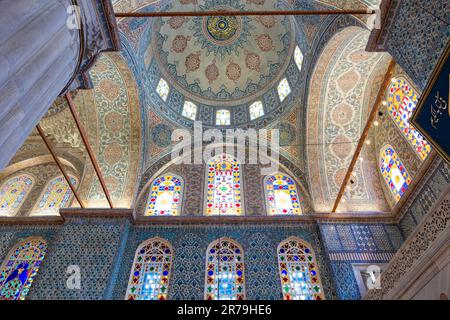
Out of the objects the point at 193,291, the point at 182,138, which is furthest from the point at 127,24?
the point at 193,291

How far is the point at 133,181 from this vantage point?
27.3 feet

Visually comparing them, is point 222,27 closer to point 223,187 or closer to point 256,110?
point 256,110

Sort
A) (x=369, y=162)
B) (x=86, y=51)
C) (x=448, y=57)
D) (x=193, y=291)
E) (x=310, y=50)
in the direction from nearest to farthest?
(x=448, y=57) → (x=86, y=51) → (x=193, y=291) → (x=310, y=50) → (x=369, y=162)

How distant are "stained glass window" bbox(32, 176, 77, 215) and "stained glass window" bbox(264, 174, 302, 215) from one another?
18.8 feet

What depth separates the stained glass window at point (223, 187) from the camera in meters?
8.13

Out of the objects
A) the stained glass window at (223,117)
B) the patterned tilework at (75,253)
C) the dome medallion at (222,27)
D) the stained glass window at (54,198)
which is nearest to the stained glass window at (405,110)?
the stained glass window at (223,117)

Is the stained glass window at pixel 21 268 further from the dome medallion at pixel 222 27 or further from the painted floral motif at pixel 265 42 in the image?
the painted floral motif at pixel 265 42

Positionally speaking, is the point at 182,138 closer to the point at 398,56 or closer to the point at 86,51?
the point at 86,51

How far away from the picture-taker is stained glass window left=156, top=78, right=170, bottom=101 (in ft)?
31.7

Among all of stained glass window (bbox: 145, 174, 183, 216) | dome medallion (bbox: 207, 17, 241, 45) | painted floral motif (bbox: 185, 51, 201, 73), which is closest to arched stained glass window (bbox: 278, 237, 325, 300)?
stained glass window (bbox: 145, 174, 183, 216)

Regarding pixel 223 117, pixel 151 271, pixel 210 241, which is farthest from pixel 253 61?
pixel 151 271

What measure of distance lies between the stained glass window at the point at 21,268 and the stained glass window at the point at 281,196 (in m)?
5.95

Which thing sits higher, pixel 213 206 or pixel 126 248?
pixel 213 206

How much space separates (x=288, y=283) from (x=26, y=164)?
8.55 meters
